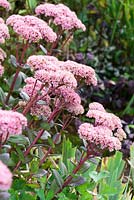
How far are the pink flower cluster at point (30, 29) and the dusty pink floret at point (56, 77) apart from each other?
0.69 feet

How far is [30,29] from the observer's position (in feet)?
6.61

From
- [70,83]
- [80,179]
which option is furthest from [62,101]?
[80,179]

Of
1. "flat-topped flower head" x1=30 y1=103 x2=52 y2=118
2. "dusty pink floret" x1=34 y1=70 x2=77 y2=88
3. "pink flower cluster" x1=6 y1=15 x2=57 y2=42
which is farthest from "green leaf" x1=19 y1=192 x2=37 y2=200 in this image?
"pink flower cluster" x1=6 y1=15 x2=57 y2=42

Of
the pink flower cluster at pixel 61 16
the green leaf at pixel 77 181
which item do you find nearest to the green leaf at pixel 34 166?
the green leaf at pixel 77 181

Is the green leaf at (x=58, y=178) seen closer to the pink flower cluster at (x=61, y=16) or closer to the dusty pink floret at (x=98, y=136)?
the dusty pink floret at (x=98, y=136)

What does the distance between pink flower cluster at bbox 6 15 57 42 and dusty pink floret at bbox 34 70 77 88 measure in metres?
0.21

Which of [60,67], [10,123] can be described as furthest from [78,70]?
[10,123]

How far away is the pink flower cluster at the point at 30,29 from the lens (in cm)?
200

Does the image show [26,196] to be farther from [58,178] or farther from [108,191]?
[108,191]

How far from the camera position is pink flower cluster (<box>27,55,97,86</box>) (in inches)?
75.6

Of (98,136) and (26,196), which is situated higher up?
(98,136)

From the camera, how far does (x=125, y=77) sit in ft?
14.3

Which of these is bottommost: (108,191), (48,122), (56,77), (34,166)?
(108,191)

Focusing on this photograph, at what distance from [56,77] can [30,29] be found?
0.92 ft
